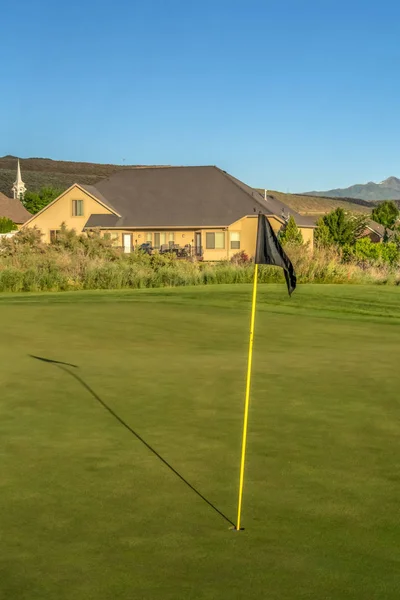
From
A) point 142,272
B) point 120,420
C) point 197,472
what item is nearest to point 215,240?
point 142,272

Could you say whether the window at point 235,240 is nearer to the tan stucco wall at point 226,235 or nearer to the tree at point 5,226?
the tan stucco wall at point 226,235

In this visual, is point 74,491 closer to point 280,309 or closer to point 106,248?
point 280,309

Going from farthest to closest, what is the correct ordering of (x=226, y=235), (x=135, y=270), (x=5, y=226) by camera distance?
(x=5, y=226) → (x=226, y=235) → (x=135, y=270)

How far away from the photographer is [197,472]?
302 inches

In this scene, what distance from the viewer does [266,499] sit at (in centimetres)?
690

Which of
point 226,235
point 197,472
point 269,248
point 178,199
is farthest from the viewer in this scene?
point 178,199

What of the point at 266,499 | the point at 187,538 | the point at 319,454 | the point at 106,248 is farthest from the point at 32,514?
the point at 106,248

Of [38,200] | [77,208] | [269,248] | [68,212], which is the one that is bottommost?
[269,248]

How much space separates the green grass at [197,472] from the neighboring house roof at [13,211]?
280ft

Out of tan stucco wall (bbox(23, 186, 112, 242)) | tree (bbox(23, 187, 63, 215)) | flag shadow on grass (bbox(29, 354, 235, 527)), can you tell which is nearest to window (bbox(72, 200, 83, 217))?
tan stucco wall (bbox(23, 186, 112, 242))

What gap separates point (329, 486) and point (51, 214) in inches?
2744

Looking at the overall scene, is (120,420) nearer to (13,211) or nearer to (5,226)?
(5,226)

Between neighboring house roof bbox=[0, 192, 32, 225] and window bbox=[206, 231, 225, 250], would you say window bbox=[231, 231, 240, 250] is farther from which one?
neighboring house roof bbox=[0, 192, 32, 225]

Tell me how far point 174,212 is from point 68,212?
8.31 meters
